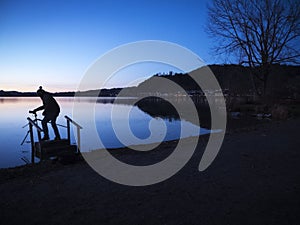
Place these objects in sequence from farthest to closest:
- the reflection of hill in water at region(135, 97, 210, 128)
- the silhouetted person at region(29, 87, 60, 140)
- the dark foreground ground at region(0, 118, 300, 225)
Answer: the reflection of hill in water at region(135, 97, 210, 128), the silhouetted person at region(29, 87, 60, 140), the dark foreground ground at region(0, 118, 300, 225)

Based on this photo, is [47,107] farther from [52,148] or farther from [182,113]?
[182,113]

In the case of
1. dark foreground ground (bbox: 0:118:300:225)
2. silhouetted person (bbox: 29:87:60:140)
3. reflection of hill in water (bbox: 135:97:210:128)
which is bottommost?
reflection of hill in water (bbox: 135:97:210:128)

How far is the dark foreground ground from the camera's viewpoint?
318cm

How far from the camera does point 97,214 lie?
11.0 ft

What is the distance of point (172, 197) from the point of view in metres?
3.87

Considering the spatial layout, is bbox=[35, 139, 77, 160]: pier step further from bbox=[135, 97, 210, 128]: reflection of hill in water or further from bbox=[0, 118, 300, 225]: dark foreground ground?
bbox=[135, 97, 210, 128]: reflection of hill in water

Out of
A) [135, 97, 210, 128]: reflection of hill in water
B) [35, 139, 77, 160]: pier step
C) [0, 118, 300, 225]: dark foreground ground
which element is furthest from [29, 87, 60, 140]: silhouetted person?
[135, 97, 210, 128]: reflection of hill in water

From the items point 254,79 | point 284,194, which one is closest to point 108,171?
point 284,194

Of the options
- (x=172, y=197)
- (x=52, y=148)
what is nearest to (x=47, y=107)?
(x=52, y=148)

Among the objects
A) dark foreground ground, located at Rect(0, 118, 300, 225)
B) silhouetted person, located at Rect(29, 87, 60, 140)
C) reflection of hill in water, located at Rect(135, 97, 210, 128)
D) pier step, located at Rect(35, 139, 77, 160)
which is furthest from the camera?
reflection of hill in water, located at Rect(135, 97, 210, 128)

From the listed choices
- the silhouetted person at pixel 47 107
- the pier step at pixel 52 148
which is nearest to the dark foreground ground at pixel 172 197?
the pier step at pixel 52 148

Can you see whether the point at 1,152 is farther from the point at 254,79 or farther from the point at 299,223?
the point at 254,79

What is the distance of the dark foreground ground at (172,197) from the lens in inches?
125

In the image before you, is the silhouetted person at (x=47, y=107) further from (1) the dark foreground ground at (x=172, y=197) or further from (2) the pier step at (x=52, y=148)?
(1) the dark foreground ground at (x=172, y=197)
